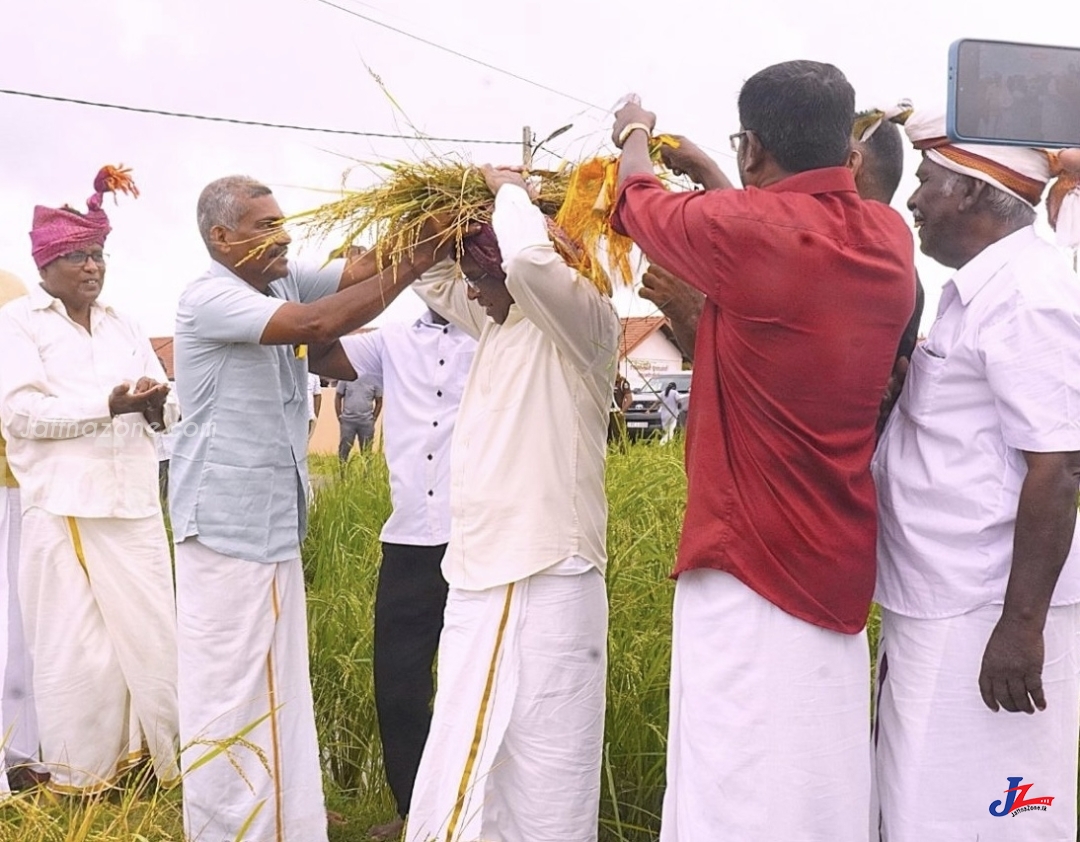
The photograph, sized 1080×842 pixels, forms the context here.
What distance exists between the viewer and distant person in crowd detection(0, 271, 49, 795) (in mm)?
4367

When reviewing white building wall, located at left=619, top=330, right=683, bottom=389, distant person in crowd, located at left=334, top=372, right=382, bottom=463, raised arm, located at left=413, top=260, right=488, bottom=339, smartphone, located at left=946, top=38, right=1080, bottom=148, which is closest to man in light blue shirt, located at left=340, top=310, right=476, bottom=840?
raised arm, located at left=413, top=260, right=488, bottom=339

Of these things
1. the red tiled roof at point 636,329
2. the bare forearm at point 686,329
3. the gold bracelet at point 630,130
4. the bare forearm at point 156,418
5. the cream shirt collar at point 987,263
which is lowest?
the bare forearm at point 156,418

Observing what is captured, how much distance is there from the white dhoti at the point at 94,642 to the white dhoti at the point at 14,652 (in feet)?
0.45

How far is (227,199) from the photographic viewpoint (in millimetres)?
3287

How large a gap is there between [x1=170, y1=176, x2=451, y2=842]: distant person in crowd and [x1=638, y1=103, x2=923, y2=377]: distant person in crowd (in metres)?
1.02

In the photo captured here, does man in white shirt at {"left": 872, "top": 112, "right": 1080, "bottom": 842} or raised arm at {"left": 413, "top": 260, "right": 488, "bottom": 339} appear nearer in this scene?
man in white shirt at {"left": 872, "top": 112, "right": 1080, "bottom": 842}

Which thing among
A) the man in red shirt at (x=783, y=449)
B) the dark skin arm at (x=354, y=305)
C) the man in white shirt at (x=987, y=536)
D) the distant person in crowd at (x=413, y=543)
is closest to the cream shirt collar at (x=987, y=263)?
the man in white shirt at (x=987, y=536)

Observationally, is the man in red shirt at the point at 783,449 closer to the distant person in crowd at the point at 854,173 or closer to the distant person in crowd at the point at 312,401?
the distant person in crowd at the point at 854,173

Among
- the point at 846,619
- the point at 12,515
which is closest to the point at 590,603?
the point at 846,619

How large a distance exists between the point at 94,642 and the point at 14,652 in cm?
38

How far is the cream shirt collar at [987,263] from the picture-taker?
2297mm

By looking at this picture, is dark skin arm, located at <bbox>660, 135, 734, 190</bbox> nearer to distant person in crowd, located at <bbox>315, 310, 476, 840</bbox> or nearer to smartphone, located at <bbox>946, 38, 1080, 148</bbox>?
smartphone, located at <bbox>946, 38, 1080, 148</bbox>

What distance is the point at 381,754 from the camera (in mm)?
4027

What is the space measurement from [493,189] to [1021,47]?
1.30 m
